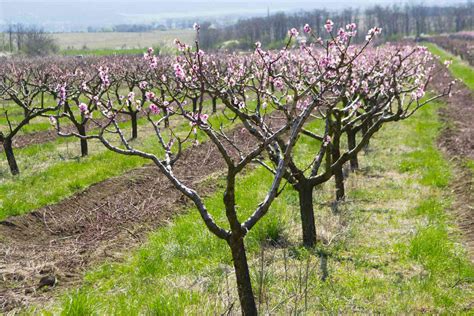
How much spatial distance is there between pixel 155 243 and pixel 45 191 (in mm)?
5217

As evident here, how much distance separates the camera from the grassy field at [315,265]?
6684 mm

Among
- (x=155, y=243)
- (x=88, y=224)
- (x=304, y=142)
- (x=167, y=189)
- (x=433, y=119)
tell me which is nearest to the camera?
(x=155, y=243)

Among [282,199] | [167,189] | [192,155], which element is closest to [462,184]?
[282,199]

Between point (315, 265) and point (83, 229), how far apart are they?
18.2 ft

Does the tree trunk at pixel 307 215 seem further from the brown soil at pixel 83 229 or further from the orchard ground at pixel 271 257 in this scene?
the brown soil at pixel 83 229

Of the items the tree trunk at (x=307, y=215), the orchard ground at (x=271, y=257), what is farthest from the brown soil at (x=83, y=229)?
the tree trunk at (x=307, y=215)

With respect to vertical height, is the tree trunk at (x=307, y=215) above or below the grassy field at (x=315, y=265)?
above

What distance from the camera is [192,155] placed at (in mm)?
17625

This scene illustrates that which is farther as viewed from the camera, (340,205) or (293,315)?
(340,205)

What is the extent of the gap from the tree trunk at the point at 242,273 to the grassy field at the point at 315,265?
0.17 metres

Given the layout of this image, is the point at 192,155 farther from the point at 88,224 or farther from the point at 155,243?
the point at 155,243

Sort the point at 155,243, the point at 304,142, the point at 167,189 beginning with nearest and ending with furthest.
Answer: the point at 155,243
the point at 167,189
the point at 304,142

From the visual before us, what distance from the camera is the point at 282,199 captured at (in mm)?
11586

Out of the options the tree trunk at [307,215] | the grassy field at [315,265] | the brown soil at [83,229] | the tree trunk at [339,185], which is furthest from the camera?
the tree trunk at [339,185]
